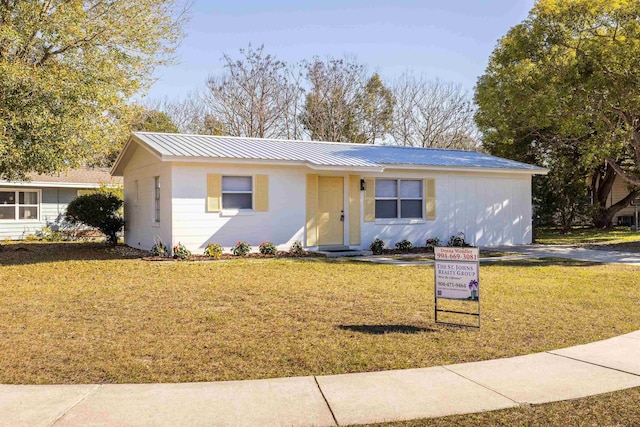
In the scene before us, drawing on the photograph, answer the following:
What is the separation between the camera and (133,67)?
17484 millimetres

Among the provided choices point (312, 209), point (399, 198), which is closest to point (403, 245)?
point (399, 198)

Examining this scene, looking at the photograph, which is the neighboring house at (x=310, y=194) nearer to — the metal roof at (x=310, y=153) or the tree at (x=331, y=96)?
the metal roof at (x=310, y=153)

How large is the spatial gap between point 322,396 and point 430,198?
13.6m

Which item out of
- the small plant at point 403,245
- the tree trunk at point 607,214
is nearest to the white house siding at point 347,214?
the small plant at point 403,245

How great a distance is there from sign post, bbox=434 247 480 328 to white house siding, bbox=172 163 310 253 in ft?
28.9

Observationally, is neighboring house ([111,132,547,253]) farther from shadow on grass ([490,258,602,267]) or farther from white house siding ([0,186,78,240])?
white house siding ([0,186,78,240])

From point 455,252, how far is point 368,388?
2.79 m

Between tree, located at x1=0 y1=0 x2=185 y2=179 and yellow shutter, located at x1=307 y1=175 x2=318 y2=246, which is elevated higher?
tree, located at x1=0 y1=0 x2=185 y2=179

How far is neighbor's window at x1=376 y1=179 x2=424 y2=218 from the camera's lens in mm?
16844

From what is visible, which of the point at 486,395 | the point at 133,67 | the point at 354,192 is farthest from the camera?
the point at 133,67

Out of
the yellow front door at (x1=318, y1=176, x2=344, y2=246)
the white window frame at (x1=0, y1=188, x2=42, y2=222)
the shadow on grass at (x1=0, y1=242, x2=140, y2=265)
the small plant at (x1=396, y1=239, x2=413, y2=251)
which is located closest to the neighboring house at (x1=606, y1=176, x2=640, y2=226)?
the small plant at (x1=396, y1=239, x2=413, y2=251)

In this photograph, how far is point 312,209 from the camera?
51.7 feet

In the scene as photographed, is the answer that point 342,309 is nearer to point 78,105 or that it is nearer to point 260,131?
point 78,105

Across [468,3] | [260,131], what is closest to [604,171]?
[468,3]
